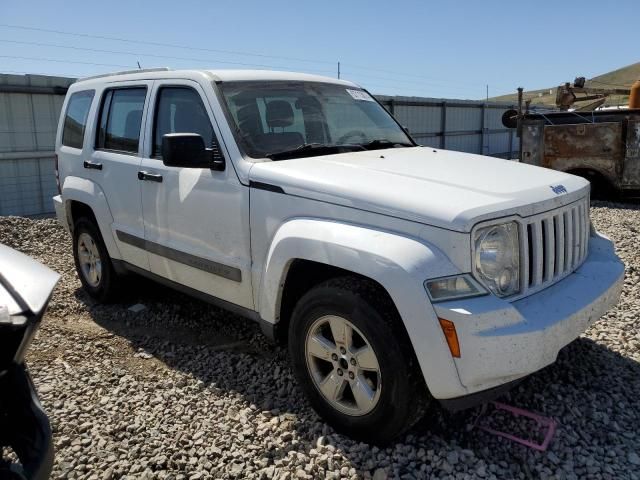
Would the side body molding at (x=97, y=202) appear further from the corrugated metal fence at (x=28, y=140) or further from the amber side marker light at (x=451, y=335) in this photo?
the corrugated metal fence at (x=28, y=140)

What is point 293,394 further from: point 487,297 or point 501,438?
point 487,297

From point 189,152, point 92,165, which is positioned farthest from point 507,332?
point 92,165

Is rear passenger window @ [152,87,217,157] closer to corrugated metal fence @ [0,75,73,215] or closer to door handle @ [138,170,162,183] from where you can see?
door handle @ [138,170,162,183]

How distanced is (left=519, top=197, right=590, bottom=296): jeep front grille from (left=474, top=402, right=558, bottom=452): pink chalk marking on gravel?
2.50ft

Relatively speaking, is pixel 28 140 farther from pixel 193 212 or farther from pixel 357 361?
pixel 357 361

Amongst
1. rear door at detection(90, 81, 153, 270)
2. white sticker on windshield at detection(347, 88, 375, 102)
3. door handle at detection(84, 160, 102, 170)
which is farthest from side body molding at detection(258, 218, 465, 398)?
→ door handle at detection(84, 160, 102, 170)

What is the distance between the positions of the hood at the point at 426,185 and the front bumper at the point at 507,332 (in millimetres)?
376

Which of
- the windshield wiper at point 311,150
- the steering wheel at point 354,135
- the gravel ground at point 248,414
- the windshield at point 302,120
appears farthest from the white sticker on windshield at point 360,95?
the gravel ground at point 248,414

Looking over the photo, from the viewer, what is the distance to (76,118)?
534cm

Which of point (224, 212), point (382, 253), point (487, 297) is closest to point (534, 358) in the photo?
point (487, 297)

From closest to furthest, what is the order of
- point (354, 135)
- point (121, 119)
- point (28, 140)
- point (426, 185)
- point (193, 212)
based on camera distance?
point (426, 185) < point (193, 212) < point (354, 135) < point (121, 119) < point (28, 140)

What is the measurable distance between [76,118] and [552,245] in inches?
171

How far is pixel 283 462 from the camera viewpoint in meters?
2.86

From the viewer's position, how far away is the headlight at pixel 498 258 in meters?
2.62
